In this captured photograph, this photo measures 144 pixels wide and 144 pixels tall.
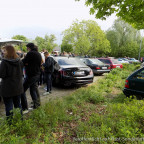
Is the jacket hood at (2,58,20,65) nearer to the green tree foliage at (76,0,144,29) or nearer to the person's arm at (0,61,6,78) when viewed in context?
the person's arm at (0,61,6,78)

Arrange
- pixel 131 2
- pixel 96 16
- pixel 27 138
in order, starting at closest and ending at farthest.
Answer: pixel 27 138, pixel 131 2, pixel 96 16

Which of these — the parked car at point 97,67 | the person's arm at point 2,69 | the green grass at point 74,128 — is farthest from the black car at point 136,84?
the parked car at point 97,67

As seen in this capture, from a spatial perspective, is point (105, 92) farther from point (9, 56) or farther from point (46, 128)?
point (9, 56)

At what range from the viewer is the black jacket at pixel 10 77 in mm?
2566

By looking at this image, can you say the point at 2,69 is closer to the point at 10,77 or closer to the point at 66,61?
the point at 10,77

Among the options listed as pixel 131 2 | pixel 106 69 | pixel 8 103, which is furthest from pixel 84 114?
pixel 106 69

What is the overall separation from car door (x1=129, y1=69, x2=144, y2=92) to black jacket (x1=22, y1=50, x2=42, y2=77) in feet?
10.4

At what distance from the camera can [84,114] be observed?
11.7ft

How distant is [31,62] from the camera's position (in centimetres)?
354

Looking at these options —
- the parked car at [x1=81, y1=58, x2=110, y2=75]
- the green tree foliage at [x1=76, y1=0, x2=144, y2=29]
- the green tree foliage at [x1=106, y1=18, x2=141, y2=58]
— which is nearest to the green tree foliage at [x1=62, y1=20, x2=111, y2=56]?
the green tree foliage at [x1=106, y1=18, x2=141, y2=58]

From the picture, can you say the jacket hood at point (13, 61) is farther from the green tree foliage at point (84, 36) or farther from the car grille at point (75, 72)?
the green tree foliage at point (84, 36)

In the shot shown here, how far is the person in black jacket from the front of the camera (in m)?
2.59

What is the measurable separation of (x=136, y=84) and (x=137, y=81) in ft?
0.35

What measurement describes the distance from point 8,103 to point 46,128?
1012 mm
